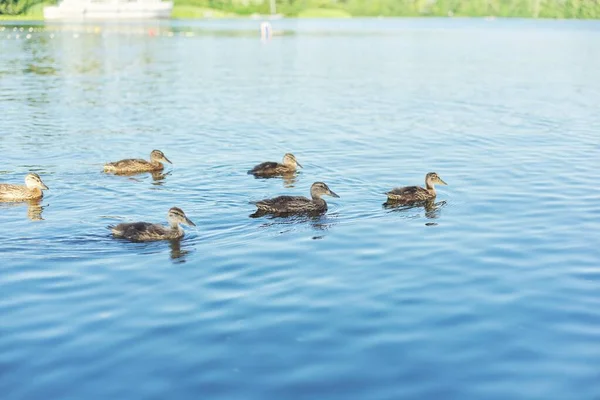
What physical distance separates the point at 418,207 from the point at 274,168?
4.76m

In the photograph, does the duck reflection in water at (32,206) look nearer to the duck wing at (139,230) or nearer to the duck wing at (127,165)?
the duck wing at (139,230)

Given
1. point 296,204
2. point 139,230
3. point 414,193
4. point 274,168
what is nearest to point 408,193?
point 414,193

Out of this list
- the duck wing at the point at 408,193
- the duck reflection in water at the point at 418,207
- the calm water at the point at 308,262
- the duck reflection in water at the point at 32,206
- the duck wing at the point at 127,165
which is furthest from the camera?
the duck wing at the point at 127,165

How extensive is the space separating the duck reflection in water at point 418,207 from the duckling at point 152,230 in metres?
5.06

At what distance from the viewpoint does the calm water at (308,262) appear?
10883 millimetres

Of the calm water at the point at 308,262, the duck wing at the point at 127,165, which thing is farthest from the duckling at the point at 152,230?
the duck wing at the point at 127,165

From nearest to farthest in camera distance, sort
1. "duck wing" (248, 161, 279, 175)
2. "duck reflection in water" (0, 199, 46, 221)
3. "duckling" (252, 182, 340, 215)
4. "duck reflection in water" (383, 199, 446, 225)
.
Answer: "duck reflection in water" (0, 199, 46, 221)
"duckling" (252, 182, 340, 215)
"duck reflection in water" (383, 199, 446, 225)
"duck wing" (248, 161, 279, 175)

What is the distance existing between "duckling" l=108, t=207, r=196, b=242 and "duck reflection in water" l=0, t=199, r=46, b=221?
2455 mm

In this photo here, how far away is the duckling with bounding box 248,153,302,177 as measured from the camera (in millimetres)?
22875

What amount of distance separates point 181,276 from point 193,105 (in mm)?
25271

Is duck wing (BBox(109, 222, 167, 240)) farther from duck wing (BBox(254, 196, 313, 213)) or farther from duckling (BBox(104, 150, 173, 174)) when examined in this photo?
duckling (BBox(104, 150, 173, 174))

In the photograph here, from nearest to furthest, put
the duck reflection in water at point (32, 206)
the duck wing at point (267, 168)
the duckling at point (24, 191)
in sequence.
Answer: the duck reflection in water at point (32, 206)
the duckling at point (24, 191)
the duck wing at point (267, 168)

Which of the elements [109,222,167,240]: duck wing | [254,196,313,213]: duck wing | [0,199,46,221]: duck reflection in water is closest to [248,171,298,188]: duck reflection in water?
[254,196,313,213]: duck wing

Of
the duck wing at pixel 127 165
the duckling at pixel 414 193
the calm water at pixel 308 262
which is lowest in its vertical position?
the calm water at pixel 308 262
